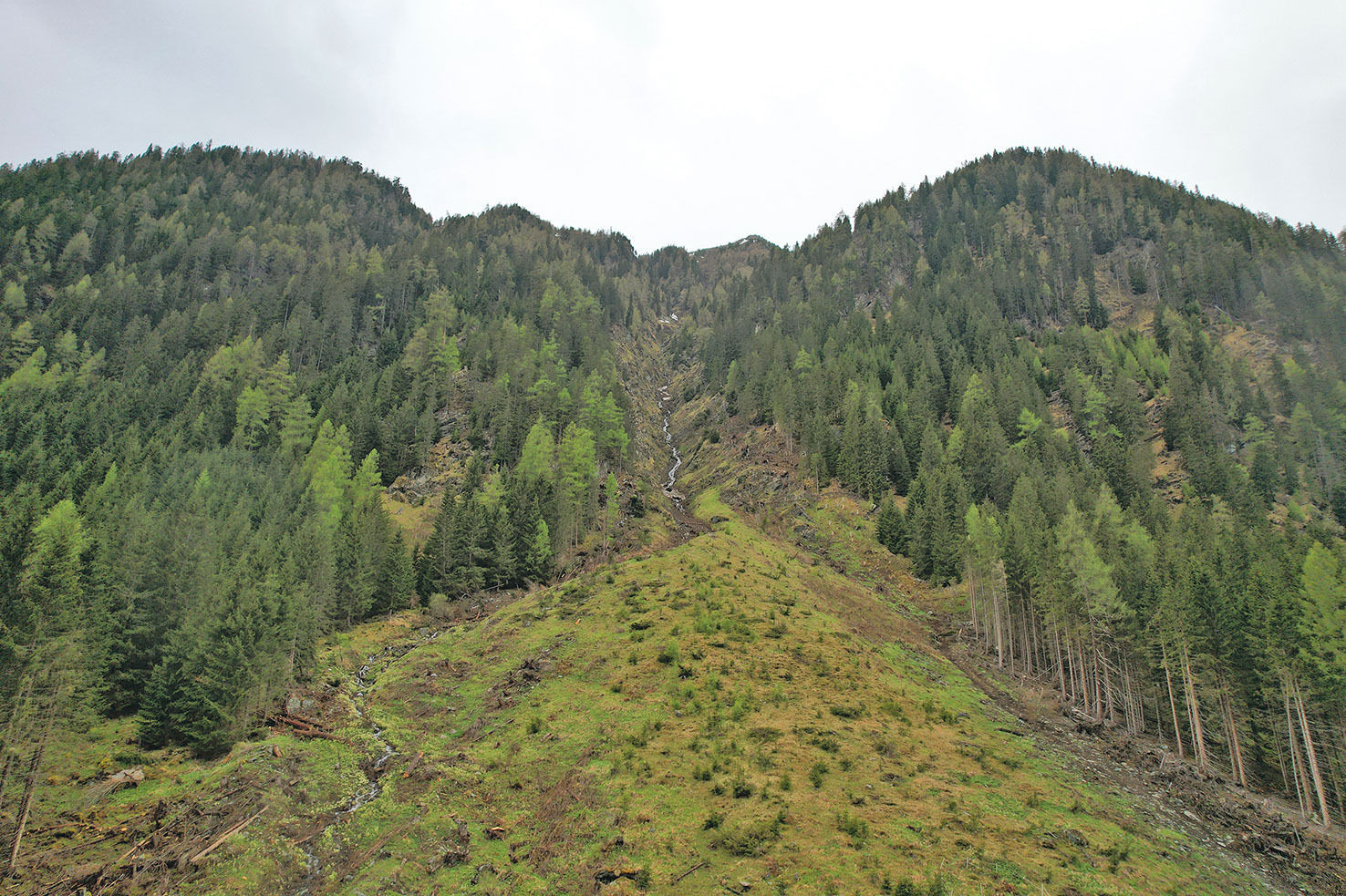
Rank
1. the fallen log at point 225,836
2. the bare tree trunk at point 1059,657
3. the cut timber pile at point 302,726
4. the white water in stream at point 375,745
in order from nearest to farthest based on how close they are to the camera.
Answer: the fallen log at point 225,836, the white water in stream at point 375,745, the cut timber pile at point 302,726, the bare tree trunk at point 1059,657

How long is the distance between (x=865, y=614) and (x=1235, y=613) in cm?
2879

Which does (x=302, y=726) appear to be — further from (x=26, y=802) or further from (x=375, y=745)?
(x=26, y=802)

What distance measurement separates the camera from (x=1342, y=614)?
38.7m

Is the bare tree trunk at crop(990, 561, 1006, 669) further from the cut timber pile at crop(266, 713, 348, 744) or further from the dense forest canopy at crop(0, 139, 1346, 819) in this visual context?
the cut timber pile at crop(266, 713, 348, 744)

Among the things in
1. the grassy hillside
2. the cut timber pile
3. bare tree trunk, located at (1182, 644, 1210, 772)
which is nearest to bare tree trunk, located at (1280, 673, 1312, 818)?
bare tree trunk, located at (1182, 644, 1210, 772)

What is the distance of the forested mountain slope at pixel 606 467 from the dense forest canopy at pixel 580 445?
19.0 inches

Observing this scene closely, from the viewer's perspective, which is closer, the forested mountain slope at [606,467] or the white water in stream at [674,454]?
the forested mountain slope at [606,467]

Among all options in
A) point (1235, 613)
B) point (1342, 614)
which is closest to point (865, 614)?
point (1235, 613)

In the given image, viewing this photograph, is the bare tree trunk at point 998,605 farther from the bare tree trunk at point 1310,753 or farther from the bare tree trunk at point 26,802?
the bare tree trunk at point 26,802

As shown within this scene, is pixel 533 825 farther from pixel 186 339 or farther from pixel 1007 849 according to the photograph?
pixel 186 339

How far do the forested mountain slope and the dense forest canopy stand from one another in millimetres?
483

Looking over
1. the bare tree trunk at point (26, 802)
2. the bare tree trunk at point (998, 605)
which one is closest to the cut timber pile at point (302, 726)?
the bare tree trunk at point (26, 802)

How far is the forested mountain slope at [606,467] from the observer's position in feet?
127

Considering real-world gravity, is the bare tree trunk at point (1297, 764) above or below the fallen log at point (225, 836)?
below
